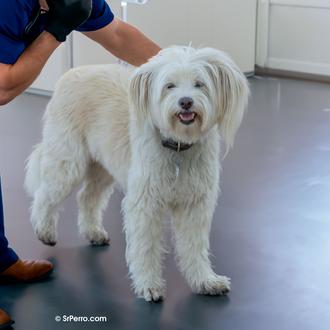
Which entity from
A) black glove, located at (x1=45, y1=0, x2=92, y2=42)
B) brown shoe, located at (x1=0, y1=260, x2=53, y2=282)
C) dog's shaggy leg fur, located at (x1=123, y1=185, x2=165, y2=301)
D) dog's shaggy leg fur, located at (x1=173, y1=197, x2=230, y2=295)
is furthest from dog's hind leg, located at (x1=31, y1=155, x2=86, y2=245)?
black glove, located at (x1=45, y1=0, x2=92, y2=42)

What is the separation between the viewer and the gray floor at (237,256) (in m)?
2.70

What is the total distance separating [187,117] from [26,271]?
0.94m

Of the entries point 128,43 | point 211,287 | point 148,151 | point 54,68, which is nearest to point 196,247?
point 211,287

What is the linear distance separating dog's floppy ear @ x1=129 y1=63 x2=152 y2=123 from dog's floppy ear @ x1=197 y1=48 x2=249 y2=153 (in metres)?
0.19

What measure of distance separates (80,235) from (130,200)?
0.70 m

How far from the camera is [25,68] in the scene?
237 cm

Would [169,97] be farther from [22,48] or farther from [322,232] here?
[322,232]

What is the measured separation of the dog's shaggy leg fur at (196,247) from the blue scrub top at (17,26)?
0.80 meters

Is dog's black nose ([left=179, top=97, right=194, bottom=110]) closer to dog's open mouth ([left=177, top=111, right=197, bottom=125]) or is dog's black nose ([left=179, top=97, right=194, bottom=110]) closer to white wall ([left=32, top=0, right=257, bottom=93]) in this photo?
dog's open mouth ([left=177, top=111, right=197, bottom=125])

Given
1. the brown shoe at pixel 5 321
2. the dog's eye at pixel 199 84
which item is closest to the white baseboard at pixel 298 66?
the dog's eye at pixel 199 84

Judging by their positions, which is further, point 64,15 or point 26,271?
point 26,271

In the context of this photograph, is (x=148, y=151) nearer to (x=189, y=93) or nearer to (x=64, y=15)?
(x=189, y=93)

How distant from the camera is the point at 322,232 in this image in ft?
11.3

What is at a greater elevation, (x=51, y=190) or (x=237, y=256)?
(x=51, y=190)
